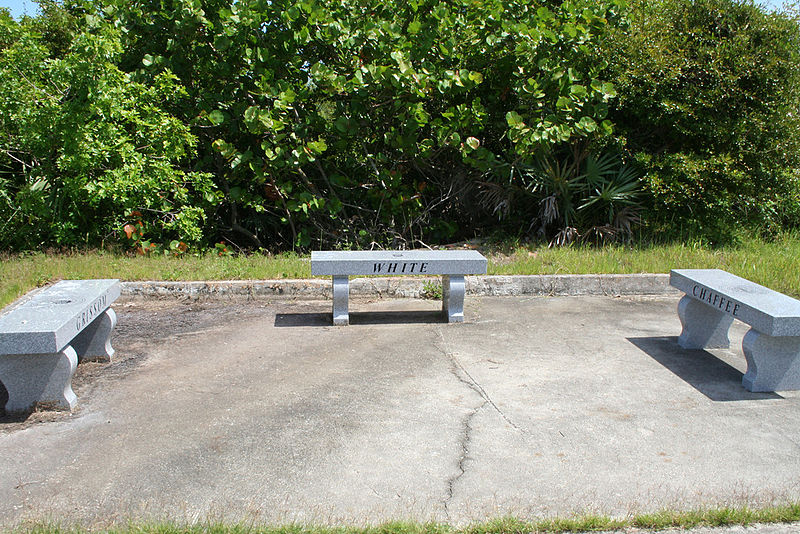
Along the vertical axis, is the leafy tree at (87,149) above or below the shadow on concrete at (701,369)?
above

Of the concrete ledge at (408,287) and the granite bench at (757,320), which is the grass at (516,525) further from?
the concrete ledge at (408,287)

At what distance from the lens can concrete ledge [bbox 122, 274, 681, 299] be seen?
25.2 ft

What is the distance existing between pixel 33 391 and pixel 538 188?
7368 millimetres

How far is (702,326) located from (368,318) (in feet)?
10.2

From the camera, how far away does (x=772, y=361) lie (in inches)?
198

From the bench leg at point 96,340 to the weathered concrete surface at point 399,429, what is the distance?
148mm

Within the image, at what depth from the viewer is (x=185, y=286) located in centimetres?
769

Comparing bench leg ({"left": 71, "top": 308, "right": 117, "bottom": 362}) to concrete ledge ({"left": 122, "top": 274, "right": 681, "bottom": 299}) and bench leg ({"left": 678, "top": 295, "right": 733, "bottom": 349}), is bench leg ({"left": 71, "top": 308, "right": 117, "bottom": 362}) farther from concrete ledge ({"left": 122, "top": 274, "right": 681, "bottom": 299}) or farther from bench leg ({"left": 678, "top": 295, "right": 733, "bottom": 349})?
bench leg ({"left": 678, "top": 295, "right": 733, "bottom": 349})

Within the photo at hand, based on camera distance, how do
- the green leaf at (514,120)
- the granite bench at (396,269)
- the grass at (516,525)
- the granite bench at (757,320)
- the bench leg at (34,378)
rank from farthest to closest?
1. the green leaf at (514,120)
2. the granite bench at (396,269)
3. the granite bench at (757,320)
4. the bench leg at (34,378)
5. the grass at (516,525)

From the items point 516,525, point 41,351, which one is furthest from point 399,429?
point 41,351

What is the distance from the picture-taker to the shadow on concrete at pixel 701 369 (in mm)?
5059

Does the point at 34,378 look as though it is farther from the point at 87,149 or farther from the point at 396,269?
the point at 87,149

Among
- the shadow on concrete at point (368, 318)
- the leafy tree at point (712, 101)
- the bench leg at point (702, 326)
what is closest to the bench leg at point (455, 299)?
the shadow on concrete at point (368, 318)

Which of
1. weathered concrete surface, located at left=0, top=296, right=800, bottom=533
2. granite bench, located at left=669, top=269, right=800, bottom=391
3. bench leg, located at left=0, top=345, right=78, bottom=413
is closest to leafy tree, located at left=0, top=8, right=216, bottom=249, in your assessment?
weathered concrete surface, located at left=0, top=296, right=800, bottom=533
